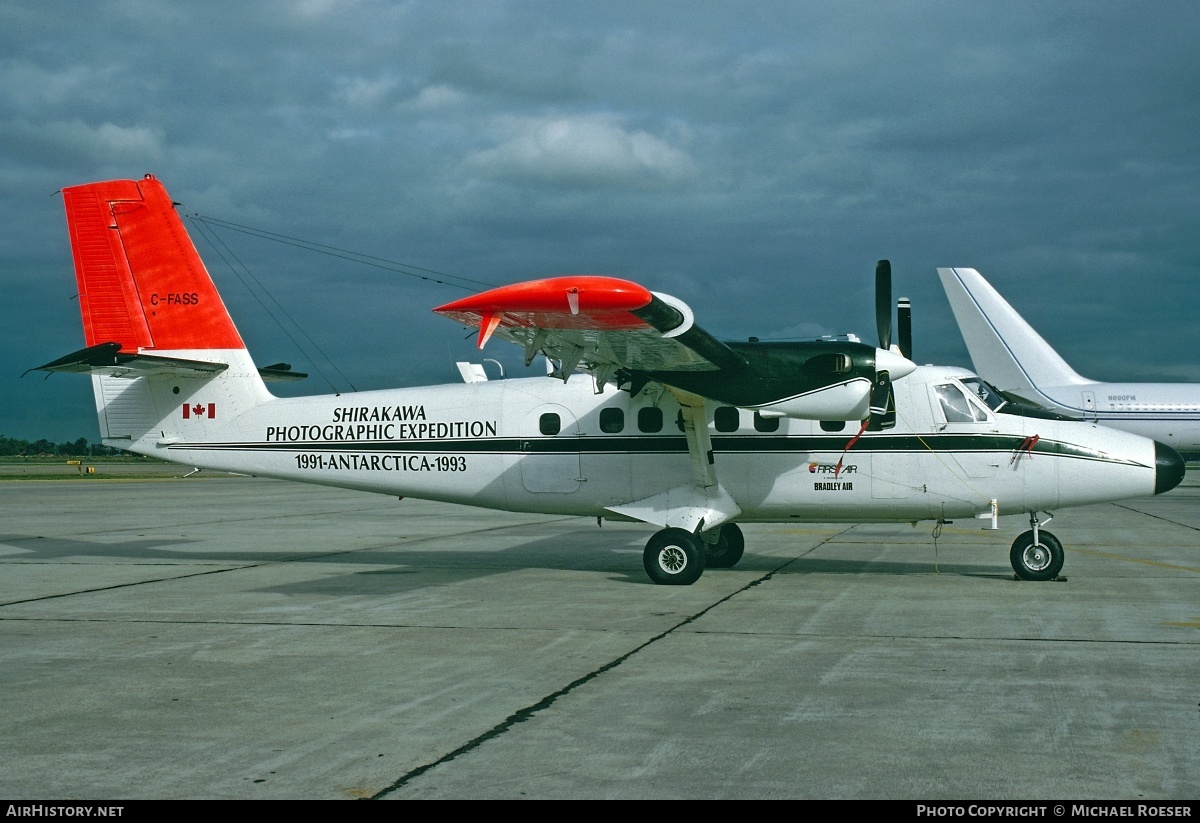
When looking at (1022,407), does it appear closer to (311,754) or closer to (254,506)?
(311,754)

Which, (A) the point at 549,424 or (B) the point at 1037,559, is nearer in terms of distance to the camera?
(B) the point at 1037,559

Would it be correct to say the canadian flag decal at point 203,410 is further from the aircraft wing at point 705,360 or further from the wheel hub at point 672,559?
the wheel hub at point 672,559

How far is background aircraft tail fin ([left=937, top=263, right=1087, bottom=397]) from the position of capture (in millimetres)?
39969

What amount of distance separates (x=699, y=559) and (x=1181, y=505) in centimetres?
2385

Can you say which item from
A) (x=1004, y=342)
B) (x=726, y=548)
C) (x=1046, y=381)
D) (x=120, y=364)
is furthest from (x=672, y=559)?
(x=1046, y=381)

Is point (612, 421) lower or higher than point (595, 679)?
higher

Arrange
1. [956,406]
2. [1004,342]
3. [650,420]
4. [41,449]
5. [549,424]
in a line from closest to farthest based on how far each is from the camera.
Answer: [956,406] < [650,420] < [549,424] < [1004,342] < [41,449]

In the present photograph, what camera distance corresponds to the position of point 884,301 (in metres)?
14.8

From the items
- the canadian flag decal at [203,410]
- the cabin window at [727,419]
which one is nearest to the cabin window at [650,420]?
A: the cabin window at [727,419]

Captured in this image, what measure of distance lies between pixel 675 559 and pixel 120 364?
8.08m

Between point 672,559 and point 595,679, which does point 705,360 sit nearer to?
point 672,559

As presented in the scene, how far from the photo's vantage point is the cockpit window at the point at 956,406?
46.3 feet

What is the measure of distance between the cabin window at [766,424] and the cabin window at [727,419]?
26cm

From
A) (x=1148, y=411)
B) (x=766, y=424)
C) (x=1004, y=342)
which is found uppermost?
(x=1004, y=342)
